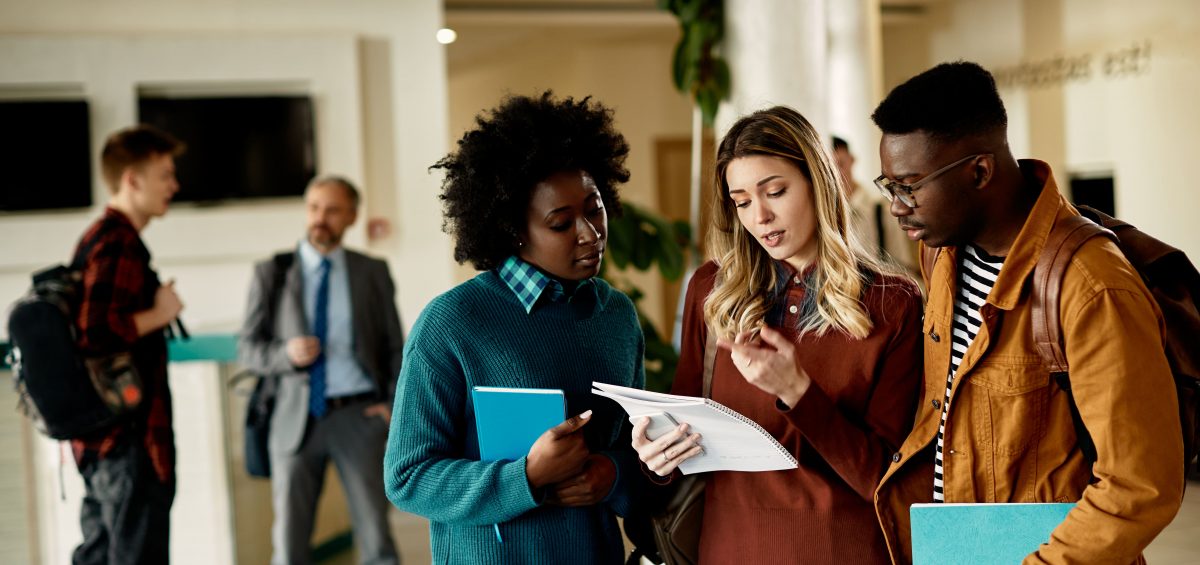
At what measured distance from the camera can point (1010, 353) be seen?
1.43m

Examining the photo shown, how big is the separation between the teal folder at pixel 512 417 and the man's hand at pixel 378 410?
8.25 feet

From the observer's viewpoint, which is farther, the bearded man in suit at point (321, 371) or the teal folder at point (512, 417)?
the bearded man in suit at point (321, 371)

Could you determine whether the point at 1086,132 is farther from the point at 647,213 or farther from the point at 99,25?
the point at 99,25

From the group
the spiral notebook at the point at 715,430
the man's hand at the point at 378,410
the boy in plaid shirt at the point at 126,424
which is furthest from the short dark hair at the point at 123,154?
the spiral notebook at the point at 715,430

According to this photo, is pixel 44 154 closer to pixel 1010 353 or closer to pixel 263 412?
pixel 263 412

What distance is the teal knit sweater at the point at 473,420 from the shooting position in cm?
165

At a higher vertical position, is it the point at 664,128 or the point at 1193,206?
the point at 664,128

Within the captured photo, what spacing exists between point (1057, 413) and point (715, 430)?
0.47 metres

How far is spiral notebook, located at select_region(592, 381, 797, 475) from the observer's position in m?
1.51

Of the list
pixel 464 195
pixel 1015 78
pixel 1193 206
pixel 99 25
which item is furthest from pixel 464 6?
pixel 464 195

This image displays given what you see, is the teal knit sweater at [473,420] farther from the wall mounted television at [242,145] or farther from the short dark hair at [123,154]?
the wall mounted television at [242,145]

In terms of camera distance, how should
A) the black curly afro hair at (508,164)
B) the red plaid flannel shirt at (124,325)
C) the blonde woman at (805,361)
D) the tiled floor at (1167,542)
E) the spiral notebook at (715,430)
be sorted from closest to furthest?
the spiral notebook at (715,430), the blonde woman at (805,361), the black curly afro hair at (508,164), the red plaid flannel shirt at (124,325), the tiled floor at (1167,542)

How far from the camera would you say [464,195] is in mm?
1791

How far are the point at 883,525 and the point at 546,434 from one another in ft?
1.75
